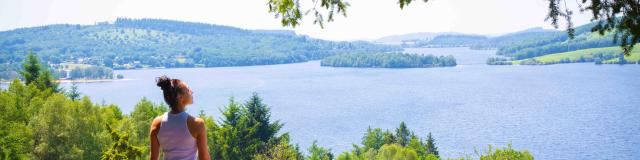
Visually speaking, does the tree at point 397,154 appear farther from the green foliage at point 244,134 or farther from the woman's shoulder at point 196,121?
the woman's shoulder at point 196,121

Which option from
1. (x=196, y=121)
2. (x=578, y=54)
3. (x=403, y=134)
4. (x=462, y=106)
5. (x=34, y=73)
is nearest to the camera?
(x=196, y=121)

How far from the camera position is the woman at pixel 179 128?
410cm

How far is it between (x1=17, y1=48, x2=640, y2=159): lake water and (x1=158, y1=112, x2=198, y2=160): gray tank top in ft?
181

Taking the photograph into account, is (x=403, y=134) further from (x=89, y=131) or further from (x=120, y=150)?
(x=120, y=150)

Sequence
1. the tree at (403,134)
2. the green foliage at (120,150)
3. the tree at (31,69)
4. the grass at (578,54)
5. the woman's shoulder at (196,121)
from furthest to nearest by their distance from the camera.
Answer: the grass at (578,54)
the tree at (403,134)
the tree at (31,69)
the green foliage at (120,150)
the woman's shoulder at (196,121)

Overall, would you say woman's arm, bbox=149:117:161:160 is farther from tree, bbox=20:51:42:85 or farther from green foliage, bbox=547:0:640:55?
tree, bbox=20:51:42:85

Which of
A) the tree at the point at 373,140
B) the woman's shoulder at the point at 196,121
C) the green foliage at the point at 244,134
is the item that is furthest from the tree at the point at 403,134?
the woman's shoulder at the point at 196,121

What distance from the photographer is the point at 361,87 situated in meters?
124

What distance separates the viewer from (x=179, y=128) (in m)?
4.10

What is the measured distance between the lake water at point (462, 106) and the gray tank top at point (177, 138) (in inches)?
2172

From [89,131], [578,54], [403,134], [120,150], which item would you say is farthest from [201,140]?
[578,54]

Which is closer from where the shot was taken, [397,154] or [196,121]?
[196,121]

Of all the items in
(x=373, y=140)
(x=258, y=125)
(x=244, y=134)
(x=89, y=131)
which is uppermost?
(x=89, y=131)

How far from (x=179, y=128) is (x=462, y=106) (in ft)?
299
